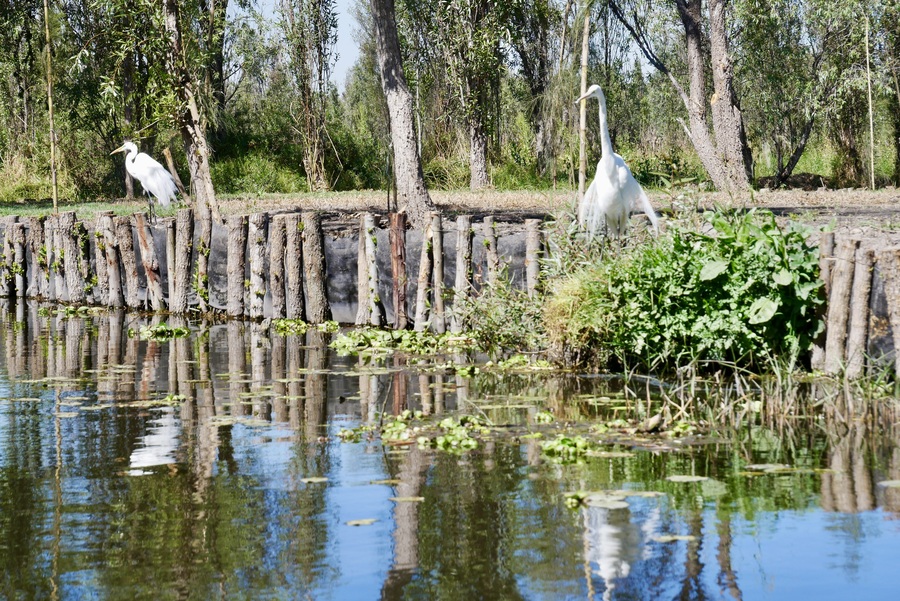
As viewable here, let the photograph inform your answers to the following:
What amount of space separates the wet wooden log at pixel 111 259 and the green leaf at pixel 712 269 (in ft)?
27.6

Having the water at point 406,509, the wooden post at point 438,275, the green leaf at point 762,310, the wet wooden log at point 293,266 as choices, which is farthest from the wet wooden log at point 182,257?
the green leaf at point 762,310

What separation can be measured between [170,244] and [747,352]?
24.5 feet

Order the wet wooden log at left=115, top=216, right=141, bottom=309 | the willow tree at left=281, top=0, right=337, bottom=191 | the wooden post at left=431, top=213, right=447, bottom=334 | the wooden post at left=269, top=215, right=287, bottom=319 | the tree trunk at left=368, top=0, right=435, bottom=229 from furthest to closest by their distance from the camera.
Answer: the willow tree at left=281, top=0, right=337, bottom=191, the tree trunk at left=368, top=0, right=435, bottom=229, the wet wooden log at left=115, top=216, right=141, bottom=309, the wooden post at left=269, top=215, right=287, bottom=319, the wooden post at left=431, top=213, right=447, bottom=334

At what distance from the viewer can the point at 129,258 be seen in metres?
13.9

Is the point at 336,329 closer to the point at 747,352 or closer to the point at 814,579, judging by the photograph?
the point at 747,352

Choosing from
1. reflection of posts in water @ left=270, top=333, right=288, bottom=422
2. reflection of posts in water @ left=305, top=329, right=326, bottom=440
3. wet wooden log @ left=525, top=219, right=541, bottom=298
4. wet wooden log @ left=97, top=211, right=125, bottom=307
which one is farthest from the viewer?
wet wooden log @ left=97, top=211, right=125, bottom=307

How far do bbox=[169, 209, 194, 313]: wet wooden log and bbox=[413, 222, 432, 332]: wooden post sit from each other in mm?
3391

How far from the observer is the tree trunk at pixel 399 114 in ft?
52.4

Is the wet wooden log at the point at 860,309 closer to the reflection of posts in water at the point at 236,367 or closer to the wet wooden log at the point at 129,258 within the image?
the reflection of posts in water at the point at 236,367

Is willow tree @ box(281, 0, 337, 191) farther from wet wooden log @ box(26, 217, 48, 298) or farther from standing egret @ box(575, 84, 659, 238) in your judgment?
standing egret @ box(575, 84, 659, 238)

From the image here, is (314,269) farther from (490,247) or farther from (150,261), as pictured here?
(150,261)

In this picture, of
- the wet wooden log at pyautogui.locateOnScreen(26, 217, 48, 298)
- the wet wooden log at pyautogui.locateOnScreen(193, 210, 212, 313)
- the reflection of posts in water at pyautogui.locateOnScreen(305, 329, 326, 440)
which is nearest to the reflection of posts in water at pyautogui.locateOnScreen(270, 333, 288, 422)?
the reflection of posts in water at pyautogui.locateOnScreen(305, 329, 326, 440)

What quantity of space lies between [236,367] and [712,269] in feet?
12.8

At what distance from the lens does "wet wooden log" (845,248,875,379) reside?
293 inches
